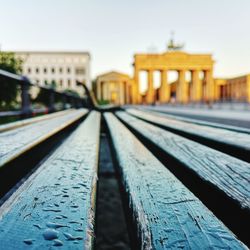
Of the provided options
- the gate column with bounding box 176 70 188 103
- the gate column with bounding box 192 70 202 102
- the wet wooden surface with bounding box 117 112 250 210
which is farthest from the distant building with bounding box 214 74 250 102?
the wet wooden surface with bounding box 117 112 250 210

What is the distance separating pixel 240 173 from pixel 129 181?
0.31 m

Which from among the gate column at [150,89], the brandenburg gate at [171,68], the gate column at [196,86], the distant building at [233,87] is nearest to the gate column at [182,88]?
the brandenburg gate at [171,68]

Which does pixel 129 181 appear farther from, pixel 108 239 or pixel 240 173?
pixel 108 239

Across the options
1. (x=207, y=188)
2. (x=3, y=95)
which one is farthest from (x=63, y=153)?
(x=3, y=95)

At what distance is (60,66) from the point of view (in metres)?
86.5

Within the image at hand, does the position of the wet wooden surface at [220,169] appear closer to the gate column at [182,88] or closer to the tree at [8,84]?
the tree at [8,84]

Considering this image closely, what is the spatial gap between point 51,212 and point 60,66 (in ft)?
294

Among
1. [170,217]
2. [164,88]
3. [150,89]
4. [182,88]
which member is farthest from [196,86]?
[170,217]

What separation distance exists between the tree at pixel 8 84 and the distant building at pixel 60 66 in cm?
6422

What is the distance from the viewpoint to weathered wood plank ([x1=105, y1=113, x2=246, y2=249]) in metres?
0.43

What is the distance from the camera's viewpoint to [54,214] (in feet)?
1.72

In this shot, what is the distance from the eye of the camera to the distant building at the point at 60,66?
280ft

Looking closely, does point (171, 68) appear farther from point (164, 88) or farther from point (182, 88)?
point (182, 88)

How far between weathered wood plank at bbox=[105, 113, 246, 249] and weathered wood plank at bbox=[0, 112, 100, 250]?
3.6 inches
